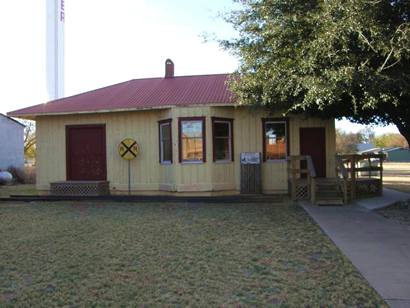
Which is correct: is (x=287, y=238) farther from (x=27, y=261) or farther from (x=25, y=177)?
(x=25, y=177)

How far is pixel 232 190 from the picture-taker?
16.5m

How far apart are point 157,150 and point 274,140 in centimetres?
416

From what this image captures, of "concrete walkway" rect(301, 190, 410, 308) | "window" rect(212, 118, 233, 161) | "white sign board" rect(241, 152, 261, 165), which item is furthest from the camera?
"white sign board" rect(241, 152, 261, 165)

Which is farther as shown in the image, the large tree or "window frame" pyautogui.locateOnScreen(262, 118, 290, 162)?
"window frame" pyautogui.locateOnScreen(262, 118, 290, 162)

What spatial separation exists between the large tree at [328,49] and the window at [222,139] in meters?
4.17

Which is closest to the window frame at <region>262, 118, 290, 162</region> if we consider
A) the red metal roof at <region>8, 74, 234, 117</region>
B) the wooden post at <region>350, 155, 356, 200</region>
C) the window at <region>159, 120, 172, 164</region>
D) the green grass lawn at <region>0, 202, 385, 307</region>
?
the red metal roof at <region>8, 74, 234, 117</region>

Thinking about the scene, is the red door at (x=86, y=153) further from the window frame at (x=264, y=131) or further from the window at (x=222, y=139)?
the window frame at (x=264, y=131)

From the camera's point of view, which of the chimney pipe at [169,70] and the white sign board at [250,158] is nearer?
the white sign board at [250,158]

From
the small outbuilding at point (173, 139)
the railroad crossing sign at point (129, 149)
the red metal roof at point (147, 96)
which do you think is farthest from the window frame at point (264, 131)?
the railroad crossing sign at point (129, 149)

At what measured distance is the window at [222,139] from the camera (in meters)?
16.2

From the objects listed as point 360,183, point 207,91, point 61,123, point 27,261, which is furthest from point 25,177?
point 27,261

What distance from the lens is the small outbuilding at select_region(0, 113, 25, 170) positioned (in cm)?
3070

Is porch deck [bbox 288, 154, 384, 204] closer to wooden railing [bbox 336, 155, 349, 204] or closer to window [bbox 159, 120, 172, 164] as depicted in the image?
wooden railing [bbox 336, 155, 349, 204]

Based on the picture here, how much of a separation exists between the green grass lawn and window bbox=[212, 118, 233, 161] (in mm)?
4679
